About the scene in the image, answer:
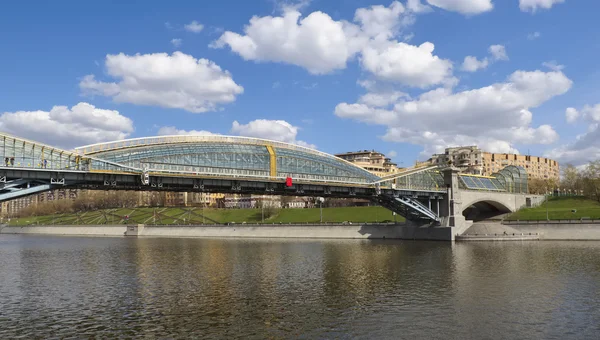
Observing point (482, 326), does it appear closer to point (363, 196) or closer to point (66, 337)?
point (66, 337)

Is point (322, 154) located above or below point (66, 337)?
above

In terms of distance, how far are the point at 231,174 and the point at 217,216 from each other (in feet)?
318

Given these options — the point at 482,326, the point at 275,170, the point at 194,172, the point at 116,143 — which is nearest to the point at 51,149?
the point at 116,143

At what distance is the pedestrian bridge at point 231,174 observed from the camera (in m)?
52.3

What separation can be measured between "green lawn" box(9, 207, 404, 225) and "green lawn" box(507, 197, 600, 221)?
91.4 ft

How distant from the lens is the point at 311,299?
35.6 meters

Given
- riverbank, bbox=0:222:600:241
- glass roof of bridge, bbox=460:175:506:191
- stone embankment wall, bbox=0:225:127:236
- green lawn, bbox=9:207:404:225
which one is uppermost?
glass roof of bridge, bbox=460:175:506:191

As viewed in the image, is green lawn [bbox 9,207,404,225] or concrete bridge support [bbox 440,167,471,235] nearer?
concrete bridge support [bbox 440,167,471,235]

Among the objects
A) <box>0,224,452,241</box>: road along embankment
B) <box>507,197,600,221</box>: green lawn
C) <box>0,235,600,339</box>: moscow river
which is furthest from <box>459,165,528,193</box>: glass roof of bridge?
<box>0,235,600,339</box>: moscow river

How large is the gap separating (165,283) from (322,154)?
53.3 m

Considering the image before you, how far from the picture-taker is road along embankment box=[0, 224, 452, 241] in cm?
10038

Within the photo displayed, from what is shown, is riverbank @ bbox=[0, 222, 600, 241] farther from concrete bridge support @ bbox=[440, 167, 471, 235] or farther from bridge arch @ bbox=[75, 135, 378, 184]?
bridge arch @ bbox=[75, 135, 378, 184]

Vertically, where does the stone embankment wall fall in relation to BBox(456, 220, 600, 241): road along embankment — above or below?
below

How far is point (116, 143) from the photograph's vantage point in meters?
65.4
